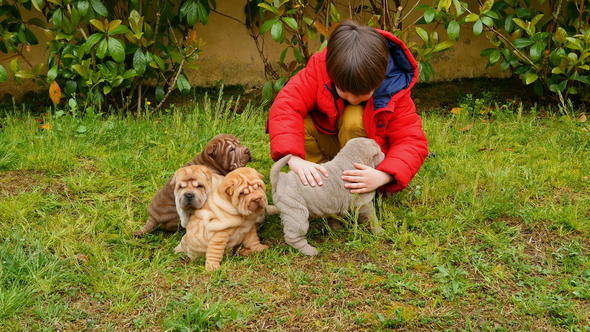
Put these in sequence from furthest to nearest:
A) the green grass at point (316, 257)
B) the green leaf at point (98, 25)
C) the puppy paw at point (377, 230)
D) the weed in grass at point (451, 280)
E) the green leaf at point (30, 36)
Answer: the green leaf at point (30, 36), the green leaf at point (98, 25), the puppy paw at point (377, 230), the weed in grass at point (451, 280), the green grass at point (316, 257)

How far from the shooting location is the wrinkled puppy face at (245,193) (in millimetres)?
3049

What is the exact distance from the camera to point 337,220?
355 centimetres

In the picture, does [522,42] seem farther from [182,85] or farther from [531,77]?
[182,85]

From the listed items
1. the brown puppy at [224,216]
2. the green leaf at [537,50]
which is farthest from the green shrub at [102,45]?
the green leaf at [537,50]

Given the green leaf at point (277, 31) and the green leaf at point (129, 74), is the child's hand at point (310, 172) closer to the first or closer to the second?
the green leaf at point (277, 31)

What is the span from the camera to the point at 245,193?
306 cm

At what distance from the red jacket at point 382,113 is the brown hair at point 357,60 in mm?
305

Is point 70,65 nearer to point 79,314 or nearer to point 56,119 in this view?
point 56,119

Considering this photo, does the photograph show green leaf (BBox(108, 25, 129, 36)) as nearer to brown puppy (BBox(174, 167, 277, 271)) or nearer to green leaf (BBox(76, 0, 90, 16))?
green leaf (BBox(76, 0, 90, 16))

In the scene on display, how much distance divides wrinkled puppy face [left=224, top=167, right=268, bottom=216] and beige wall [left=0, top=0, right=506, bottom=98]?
12.4 ft

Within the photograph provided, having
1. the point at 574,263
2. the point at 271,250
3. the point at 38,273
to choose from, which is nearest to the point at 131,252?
the point at 38,273

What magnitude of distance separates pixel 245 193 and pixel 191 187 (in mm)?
343

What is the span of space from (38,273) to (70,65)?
296 centimetres

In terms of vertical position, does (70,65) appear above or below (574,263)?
above
